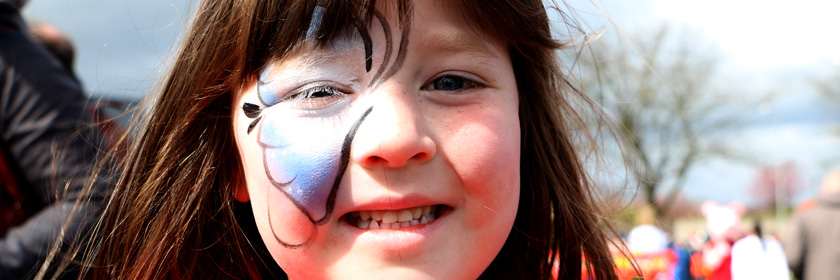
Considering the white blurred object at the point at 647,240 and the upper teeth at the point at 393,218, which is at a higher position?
the white blurred object at the point at 647,240

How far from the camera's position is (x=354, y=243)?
1.33 metres

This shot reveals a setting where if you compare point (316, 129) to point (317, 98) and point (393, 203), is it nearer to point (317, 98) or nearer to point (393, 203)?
point (317, 98)

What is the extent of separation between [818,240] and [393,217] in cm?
520

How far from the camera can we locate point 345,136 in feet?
4.28

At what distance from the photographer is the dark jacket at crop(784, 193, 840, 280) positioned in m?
5.18

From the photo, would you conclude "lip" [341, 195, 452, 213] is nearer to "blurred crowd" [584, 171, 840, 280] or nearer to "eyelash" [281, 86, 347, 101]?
"eyelash" [281, 86, 347, 101]

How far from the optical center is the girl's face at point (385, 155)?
130 centimetres

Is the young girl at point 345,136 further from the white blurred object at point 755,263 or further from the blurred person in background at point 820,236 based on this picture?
the blurred person in background at point 820,236

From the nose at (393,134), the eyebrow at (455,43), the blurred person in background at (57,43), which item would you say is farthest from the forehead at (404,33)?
the blurred person in background at (57,43)

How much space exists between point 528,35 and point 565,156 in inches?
16.9

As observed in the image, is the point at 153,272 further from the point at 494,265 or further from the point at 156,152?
the point at 494,265

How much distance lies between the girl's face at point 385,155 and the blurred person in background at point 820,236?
4842mm

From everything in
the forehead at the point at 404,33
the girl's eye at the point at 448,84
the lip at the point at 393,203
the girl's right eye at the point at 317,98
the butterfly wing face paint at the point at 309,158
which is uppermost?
the forehead at the point at 404,33

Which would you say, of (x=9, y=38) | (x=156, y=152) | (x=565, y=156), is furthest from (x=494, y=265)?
(x=9, y=38)
